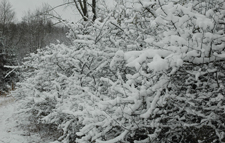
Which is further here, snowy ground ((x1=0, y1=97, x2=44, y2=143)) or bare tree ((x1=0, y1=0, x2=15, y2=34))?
bare tree ((x1=0, y1=0, x2=15, y2=34))

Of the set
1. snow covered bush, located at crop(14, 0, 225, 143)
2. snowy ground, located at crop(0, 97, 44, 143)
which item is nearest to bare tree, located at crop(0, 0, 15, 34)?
snowy ground, located at crop(0, 97, 44, 143)

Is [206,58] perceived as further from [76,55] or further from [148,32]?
[76,55]

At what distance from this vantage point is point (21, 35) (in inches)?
1106

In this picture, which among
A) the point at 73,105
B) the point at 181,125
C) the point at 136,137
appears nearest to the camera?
the point at 181,125

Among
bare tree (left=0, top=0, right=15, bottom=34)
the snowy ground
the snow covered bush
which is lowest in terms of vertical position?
the snowy ground

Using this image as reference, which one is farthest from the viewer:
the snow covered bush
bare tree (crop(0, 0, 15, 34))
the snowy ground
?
bare tree (crop(0, 0, 15, 34))

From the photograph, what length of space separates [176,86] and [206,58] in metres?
0.58

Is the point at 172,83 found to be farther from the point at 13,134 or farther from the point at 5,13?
the point at 5,13

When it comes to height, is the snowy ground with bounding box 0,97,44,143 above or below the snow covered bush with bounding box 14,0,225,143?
below

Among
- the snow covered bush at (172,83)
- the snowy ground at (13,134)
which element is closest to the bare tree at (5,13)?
the snowy ground at (13,134)

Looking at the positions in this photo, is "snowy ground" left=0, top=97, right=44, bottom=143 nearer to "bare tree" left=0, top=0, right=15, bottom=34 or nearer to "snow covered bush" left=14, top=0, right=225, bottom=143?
"snow covered bush" left=14, top=0, right=225, bottom=143

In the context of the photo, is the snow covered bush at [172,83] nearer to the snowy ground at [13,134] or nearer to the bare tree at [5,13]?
the snowy ground at [13,134]

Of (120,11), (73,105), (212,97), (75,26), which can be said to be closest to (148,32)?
(120,11)

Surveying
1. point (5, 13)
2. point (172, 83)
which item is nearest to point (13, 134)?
point (172, 83)
